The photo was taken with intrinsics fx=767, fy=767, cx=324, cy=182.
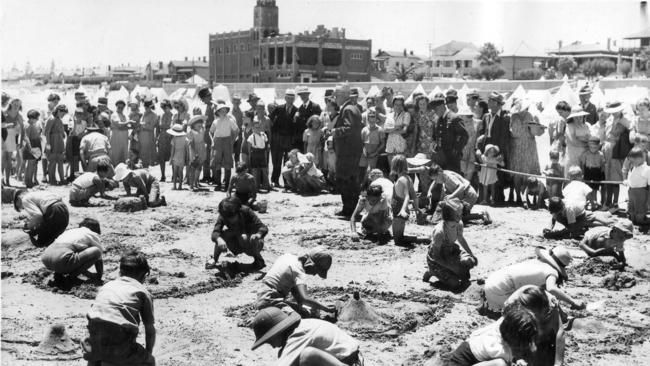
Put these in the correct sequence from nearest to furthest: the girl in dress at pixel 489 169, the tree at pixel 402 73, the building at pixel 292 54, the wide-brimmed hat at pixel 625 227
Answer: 1. the wide-brimmed hat at pixel 625 227
2. the girl in dress at pixel 489 169
3. the building at pixel 292 54
4. the tree at pixel 402 73

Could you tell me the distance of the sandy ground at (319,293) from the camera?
6.54 meters

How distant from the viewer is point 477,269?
30.5ft

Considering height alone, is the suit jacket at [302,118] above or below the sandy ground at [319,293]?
above

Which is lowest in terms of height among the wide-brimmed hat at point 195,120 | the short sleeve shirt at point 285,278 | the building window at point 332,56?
the short sleeve shirt at point 285,278

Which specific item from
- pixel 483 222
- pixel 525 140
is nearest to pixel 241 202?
pixel 483 222

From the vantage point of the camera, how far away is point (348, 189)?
12211mm

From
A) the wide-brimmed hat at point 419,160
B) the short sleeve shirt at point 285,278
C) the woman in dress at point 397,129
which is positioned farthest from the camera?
the woman in dress at point 397,129

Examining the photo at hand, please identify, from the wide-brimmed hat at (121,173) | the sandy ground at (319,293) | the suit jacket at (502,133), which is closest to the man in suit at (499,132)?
the suit jacket at (502,133)

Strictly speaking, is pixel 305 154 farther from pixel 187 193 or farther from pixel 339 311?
pixel 339 311

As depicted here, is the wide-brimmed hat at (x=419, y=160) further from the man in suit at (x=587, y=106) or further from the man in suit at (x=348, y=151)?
the man in suit at (x=587, y=106)

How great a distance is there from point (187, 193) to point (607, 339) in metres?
9.79

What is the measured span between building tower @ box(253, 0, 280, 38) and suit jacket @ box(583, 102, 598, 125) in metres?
86.1

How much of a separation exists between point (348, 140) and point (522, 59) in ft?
287

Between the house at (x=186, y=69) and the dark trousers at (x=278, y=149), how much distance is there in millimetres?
102662
